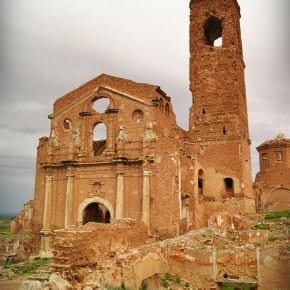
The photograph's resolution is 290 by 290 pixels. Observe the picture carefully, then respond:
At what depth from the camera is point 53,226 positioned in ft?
71.0

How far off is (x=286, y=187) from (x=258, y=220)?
16.4 meters

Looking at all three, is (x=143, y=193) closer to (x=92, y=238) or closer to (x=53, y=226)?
Result: (x=53, y=226)

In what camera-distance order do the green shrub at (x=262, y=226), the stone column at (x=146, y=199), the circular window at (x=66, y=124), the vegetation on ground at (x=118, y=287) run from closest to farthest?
the vegetation on ground at (x=118, y=287) < the green shrub at (x=262, y=226) < the stone column at (x=146, y=199) < the circular window at (x=66, y=124)

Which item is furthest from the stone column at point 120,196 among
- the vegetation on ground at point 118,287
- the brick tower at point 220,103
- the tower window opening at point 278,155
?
the tower window opening at point 278,155

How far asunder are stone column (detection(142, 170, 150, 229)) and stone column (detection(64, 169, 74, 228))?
15.1 ft

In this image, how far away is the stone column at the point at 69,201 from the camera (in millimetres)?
21094

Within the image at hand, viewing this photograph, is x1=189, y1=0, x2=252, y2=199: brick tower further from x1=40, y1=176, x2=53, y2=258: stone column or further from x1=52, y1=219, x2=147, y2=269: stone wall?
x1=52, y1=219, x2=147, y2=269: stone wall

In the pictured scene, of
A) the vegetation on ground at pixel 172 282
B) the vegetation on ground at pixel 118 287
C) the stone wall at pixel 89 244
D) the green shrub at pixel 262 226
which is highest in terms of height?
the green shrub at pixel 262 226

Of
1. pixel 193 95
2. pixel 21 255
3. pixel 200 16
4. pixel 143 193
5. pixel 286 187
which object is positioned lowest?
pixel 21 255

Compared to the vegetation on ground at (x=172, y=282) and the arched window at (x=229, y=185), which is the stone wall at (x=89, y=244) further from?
the arched window at (x=229, y=185)

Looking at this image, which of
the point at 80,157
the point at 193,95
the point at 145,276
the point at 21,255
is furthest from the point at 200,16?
the point at 145,276

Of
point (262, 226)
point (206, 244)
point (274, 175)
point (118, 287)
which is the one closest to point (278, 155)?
point (274, 175)

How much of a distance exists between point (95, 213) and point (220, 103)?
11.4m

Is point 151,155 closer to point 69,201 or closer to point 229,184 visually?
Result: point 69,201
